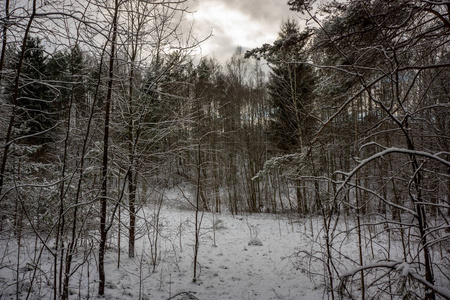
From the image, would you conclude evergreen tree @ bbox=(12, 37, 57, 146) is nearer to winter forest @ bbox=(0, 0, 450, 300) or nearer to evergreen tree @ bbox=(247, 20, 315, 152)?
winter forest @ bbox=(0, 0, 450, 300)

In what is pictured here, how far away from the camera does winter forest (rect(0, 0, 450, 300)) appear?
1.96 m

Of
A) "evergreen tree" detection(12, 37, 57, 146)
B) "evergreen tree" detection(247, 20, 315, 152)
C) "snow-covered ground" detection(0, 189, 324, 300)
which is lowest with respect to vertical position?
"snow-covered ground" detection(0, 189, 324, 300)

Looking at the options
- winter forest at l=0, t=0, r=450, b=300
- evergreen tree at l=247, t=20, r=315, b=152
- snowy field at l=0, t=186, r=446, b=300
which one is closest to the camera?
winter forest at l=0, t=0, r=450, b=300

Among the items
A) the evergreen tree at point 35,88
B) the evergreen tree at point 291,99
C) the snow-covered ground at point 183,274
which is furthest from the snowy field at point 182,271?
the evergreen tree at point 291,99

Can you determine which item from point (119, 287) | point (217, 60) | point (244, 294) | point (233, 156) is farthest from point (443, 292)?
→ point (217, 60)

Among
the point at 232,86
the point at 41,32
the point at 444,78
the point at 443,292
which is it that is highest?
the point at 232,86

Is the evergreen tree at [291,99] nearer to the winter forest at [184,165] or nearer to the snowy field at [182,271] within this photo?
the winter forest at [184,165]

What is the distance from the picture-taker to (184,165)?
586cm

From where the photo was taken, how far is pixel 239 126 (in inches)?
645

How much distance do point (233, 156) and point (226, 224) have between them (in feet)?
21.2

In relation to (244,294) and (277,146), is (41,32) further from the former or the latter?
(277,146)

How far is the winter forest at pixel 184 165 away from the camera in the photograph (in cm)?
196

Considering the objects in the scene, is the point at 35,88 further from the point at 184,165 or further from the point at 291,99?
the point at 291,99

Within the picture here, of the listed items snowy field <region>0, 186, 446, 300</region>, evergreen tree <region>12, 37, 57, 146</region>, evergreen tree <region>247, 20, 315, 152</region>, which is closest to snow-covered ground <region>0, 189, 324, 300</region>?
snowy field <region>0, 186, 446, 300</region>
